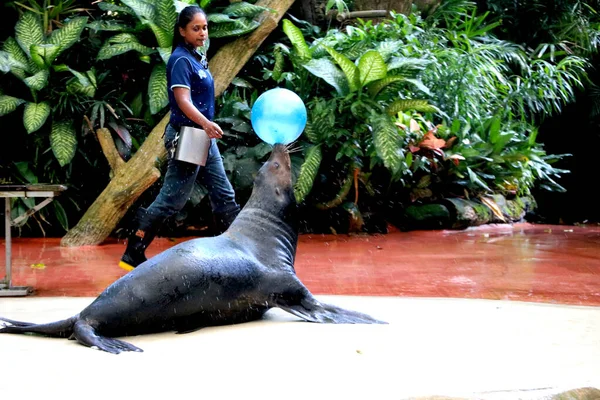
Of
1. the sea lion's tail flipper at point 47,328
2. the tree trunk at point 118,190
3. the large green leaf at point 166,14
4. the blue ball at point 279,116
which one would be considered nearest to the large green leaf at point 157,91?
the tree trunk at point 118,190

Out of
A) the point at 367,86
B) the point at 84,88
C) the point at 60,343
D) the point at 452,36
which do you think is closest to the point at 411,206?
the point at 367,86

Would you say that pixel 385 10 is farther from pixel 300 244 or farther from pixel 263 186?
pixel 263 186

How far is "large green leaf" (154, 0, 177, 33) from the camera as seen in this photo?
347 inches

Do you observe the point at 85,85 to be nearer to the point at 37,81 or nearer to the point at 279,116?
the point at 37,81

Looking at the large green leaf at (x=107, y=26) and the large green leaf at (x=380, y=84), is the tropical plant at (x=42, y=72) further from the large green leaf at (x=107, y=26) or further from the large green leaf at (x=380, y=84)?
the large green leaf at (x=380, y=84)

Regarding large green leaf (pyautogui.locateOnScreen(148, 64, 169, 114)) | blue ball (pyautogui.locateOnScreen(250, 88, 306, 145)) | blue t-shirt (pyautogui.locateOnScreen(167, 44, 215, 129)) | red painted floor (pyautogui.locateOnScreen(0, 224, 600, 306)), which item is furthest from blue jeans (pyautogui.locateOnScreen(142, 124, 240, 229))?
large green leaf (pyautogui.locateOnScreen(148, 64, 169, 114))

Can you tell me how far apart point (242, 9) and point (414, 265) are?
12.2ft

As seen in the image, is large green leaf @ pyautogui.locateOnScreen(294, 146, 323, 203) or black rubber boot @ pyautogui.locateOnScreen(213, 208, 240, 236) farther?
large green leaf @ pyautogui.locateOnScreen(294, 146, 323, 203)

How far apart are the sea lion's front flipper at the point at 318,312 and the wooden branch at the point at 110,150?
4.72 m

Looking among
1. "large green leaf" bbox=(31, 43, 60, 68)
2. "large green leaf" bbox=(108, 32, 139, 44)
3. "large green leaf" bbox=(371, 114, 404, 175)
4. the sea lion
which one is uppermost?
"large green leaf" bbox=(108, 32, 139, 44)

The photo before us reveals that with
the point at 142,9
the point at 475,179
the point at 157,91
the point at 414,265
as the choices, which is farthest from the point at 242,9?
the point at 414,265

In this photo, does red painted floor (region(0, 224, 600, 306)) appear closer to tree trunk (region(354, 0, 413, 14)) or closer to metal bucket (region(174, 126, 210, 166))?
metal bucket (region(174, 126, 210, 166))

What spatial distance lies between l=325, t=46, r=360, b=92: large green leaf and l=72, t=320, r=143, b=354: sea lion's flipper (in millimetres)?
5564

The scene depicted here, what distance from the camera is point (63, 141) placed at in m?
8.70
